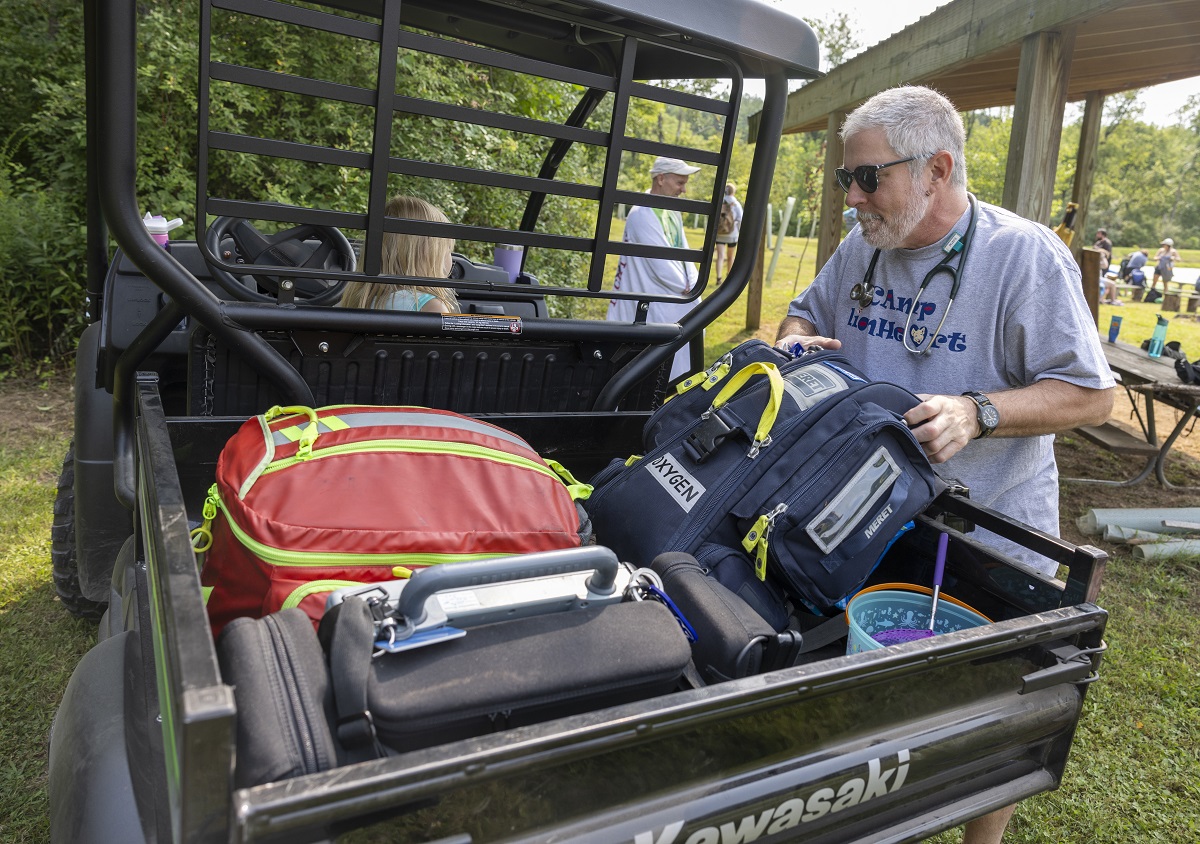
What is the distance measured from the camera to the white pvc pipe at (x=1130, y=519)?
4.90 m

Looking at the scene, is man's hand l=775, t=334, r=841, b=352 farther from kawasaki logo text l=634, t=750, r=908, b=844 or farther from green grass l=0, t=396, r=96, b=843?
green grass l=0, t=396, r=96, b=843

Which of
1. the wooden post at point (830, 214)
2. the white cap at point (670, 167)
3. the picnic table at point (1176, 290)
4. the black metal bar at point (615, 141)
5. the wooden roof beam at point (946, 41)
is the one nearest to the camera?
the black metal bar at point (615, 141)

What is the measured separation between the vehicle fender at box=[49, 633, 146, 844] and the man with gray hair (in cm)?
183

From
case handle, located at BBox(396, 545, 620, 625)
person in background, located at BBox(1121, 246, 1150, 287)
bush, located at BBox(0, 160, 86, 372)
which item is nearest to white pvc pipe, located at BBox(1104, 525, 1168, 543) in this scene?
case handle, located at BBox(396, 545, 620, 625)

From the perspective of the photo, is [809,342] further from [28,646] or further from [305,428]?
[28,646]

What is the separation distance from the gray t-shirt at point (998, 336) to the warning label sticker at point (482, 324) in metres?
1.05

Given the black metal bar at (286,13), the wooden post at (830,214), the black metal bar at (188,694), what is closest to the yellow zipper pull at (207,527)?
the black metal bar at (188,694)

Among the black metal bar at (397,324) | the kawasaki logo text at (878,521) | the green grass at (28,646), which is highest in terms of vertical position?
the black metal bar at (397,324)

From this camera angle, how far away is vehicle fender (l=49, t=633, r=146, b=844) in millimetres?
1272

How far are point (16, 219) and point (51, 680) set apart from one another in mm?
4564

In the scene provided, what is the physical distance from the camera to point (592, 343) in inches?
98.4

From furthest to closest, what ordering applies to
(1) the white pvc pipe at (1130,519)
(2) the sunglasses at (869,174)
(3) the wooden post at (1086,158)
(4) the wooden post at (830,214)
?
(4) the wooden post at (830,214), (3) the wooden post at (1086,158), (1) the white pvc pipe at (1130,519), (2) the sunglasses at (869,174)

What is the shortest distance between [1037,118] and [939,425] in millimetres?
3223

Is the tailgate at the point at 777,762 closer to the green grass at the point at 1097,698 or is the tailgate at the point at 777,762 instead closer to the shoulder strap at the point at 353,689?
the shoulder strap at the point at 353,689
